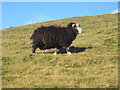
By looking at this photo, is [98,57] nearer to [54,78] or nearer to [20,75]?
[54,78]

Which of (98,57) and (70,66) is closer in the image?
(70,66)

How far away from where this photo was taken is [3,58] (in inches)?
569

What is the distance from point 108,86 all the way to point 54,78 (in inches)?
114

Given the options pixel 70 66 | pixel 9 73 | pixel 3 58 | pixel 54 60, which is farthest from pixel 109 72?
pixel 3 58

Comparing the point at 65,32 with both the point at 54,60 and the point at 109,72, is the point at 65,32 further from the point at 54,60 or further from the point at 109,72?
→ the point at 109,72

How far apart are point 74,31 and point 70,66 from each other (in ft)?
15.0

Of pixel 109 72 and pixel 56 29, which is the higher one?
pixel 56 29

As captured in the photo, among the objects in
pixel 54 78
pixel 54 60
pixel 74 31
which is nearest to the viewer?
pixel 54 78

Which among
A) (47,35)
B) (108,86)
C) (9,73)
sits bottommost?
(108,86)

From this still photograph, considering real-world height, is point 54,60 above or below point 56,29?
below

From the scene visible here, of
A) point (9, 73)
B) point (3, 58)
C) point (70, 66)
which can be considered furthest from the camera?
point (3, 58)

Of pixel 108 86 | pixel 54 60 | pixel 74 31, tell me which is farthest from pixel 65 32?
pixel 108 86

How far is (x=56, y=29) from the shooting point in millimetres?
15422

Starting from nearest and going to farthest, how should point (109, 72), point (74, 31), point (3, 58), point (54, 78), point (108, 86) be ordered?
point (108, 86), point (54, 78), point (109, 72), point (3, 58), point (74, 31)
